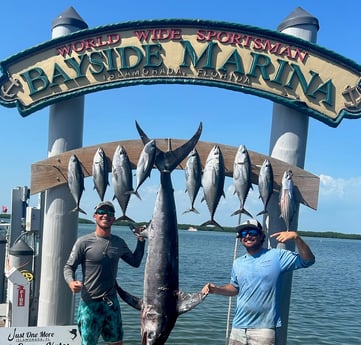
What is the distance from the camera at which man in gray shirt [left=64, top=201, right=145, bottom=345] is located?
130 inches

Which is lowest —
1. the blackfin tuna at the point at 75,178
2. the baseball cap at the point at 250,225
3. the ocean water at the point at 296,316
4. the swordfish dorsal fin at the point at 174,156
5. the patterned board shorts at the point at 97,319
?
the ocean water at the point at 296,316

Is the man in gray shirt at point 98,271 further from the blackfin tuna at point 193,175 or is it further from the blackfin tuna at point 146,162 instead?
the blackfin tuna at point 193,175

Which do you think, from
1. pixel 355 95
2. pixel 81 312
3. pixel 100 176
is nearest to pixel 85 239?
pixel 81 312

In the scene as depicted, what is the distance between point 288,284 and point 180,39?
2839 mm

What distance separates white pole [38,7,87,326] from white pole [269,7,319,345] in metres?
2.19

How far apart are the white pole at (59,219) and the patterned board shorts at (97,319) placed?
4.19ft

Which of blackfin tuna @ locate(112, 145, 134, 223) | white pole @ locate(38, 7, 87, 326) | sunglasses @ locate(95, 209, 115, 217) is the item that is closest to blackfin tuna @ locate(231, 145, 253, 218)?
blackfin tuna @ locate(112, 145, 134, 223)

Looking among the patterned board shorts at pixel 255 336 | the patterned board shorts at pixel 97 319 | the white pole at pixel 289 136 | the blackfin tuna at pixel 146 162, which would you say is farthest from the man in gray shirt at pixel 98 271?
the white pole at pixel 289 136

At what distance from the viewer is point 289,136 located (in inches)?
169

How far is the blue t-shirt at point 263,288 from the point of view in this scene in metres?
3.07

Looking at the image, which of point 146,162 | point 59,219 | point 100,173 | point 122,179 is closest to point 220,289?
point 146,162

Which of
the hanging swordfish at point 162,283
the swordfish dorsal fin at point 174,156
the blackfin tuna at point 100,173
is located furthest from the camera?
the blackfin tuna at point 100,173

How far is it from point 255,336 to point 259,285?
1.27 ft

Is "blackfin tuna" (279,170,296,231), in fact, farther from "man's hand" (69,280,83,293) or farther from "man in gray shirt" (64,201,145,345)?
"man's hand" (69,280,83,293)
